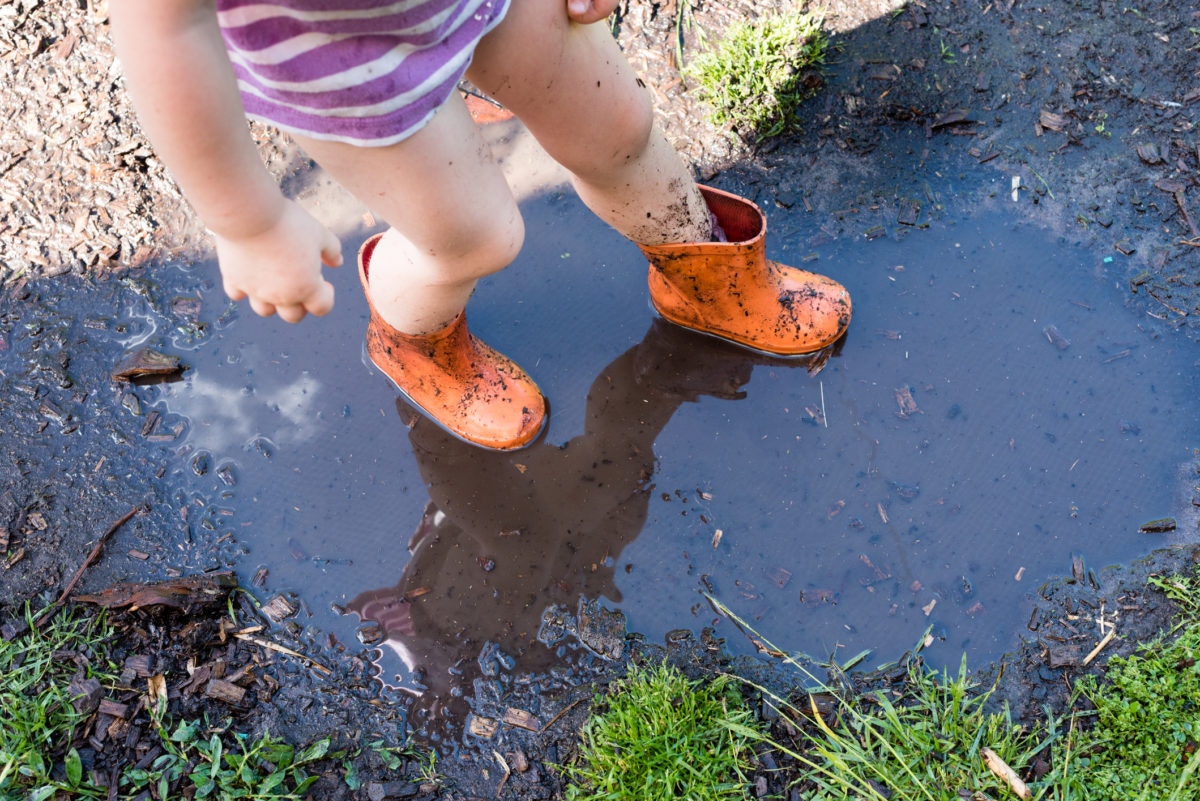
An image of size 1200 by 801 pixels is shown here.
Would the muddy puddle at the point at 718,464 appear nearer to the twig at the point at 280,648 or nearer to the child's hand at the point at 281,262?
the twig at the point at 280,648

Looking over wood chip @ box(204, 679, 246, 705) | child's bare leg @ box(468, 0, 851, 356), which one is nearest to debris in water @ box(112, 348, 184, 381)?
wood chip @ box(204, 679, 246, 705)

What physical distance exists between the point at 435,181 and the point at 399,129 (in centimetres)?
13

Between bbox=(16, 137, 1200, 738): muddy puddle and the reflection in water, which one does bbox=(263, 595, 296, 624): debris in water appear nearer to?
bbox=(16, 137, 1200, 738): muddy puddle

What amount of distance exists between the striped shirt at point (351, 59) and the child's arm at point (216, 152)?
90 millimetres

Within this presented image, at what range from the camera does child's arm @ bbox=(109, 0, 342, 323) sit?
43.8 inches

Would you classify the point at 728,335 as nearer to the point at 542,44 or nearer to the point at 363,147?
the point at 542,44

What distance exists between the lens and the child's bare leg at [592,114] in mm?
1515

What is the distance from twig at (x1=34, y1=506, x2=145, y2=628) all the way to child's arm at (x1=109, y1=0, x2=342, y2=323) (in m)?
1.22

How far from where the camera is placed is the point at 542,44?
152 centimetres

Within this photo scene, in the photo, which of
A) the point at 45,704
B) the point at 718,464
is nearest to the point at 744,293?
the point at 718,464

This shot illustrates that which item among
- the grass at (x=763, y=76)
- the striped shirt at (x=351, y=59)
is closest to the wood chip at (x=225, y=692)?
the striped shirt at (x=351, y=59)

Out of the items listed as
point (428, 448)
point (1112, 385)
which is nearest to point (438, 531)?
point (428, 448)

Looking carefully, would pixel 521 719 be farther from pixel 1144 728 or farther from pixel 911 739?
pixel 1144 728

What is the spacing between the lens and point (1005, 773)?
189 centimetres
